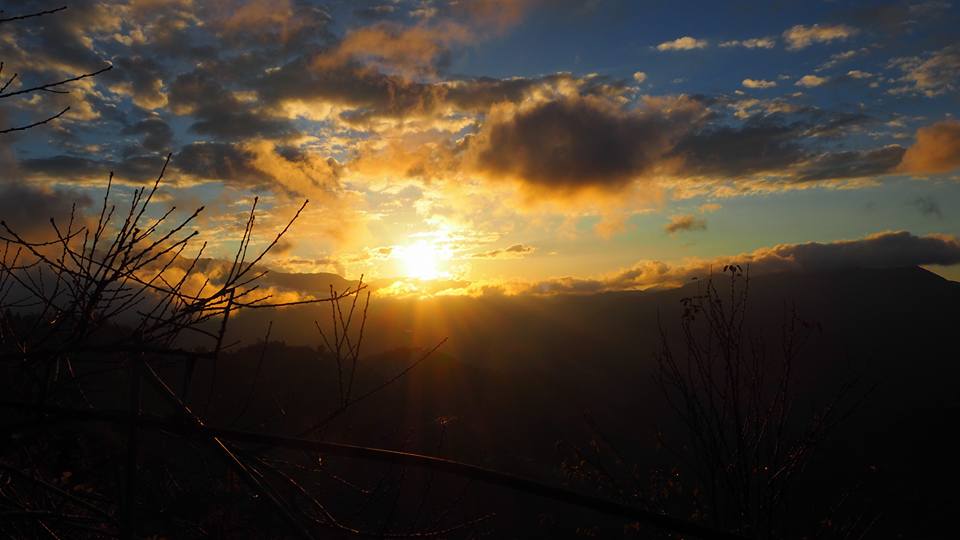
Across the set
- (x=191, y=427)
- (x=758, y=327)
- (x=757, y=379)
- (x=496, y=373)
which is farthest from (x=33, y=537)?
(x=496, y=373)

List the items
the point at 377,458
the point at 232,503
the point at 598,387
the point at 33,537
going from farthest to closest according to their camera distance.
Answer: the point at 598,387, the point at 33,537, the point at 232,503, the point at 377,458

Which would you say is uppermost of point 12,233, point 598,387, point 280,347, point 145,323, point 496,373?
point 12,233

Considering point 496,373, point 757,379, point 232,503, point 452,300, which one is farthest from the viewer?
point 452,300

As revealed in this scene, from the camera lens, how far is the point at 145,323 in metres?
2.87

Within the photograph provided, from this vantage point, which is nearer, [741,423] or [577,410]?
[741,423]

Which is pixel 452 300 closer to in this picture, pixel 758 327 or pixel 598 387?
pixel 598 387

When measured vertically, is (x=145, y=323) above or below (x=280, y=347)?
above

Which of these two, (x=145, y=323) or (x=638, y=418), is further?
(x=638, y=418)

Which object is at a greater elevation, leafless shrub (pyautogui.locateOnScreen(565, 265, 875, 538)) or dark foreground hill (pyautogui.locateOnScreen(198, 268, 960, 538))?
leafless shrub (pyautogui.locateOnScreen(565, 265, 875, 538))

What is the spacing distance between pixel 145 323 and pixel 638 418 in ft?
246

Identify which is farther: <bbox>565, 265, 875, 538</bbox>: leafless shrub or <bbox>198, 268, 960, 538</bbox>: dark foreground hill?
<bbox>198, 268, 960, 538</bbox>: dark foreground hill

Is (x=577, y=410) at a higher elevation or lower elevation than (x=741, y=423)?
lower

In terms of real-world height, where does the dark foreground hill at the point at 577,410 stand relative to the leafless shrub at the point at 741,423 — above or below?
below

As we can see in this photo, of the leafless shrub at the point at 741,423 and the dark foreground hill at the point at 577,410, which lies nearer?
the leafless shrub at the point at 741,423
